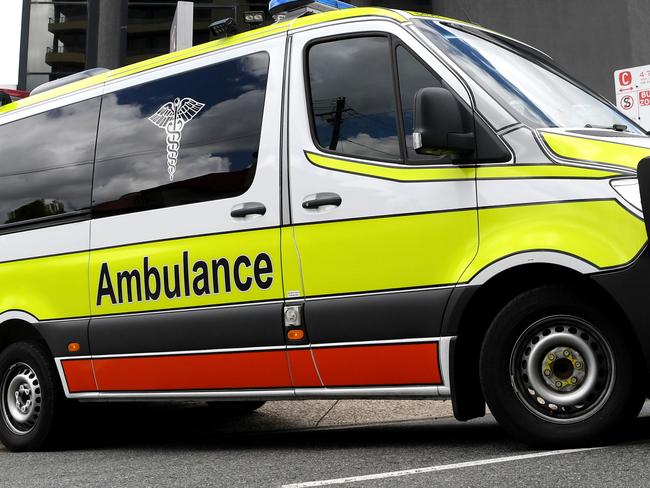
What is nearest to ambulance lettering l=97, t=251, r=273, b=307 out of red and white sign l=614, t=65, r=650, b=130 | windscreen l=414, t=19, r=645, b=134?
windscreen l=414, t=19, r=645, b=134

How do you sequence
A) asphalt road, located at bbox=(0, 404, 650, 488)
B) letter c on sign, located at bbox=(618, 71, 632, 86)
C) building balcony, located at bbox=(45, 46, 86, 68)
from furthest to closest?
building balcony, located at bbox=(45, 46, 86, 68) < letter c on sign, located at bbox=(618, 71, 632, 86) < asphalt road, located at bbox=(0, 404, 650, 488)

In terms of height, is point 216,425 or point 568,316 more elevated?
point 568,316

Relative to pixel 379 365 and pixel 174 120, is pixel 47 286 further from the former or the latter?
pixel 379 365

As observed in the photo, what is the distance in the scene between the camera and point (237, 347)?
5.89 meters

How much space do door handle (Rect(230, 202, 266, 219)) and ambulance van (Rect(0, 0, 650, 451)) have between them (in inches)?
0.6

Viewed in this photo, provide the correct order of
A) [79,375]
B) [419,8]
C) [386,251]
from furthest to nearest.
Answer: [419,8], [79,375], [386,251]

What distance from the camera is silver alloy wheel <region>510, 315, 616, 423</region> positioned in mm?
4738

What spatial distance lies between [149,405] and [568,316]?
194 inches

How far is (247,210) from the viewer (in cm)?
585

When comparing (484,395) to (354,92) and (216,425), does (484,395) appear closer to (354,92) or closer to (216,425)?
(354,92)

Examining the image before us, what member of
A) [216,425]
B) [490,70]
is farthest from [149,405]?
[490,70]

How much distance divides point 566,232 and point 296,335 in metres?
1.60

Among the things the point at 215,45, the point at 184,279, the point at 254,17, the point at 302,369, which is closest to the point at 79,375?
the point at 184,279

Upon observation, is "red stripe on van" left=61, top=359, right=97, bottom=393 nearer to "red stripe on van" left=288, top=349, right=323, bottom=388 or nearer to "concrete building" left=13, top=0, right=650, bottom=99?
"red stripe on van" left=288, top=349, right=323, bottom=388
